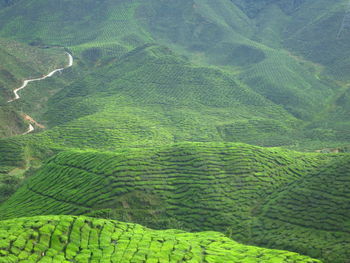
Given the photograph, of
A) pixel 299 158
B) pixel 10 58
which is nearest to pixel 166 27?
pixel 10 58

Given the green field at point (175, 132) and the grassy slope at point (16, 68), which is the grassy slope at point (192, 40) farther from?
the grassy slope at point (16, 68)

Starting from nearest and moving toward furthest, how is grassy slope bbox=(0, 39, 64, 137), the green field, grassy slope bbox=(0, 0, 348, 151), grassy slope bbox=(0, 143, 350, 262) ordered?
1. the green field
2. grassy slope bbox=(0, 143, 350, 262)
3. grassy slope bbox=(0, 39, 64, 137)
4. grassy slope bbox=(0, 0, 348, 151)

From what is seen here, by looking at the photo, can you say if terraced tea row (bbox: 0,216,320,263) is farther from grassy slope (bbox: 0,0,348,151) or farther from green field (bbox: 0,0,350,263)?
grassy slope (bbox: 0,0,348,151)

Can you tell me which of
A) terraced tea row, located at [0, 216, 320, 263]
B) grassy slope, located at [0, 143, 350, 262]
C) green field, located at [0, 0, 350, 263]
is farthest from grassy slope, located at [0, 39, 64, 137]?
terraced tea row, located at [0, 216, 320, 263]

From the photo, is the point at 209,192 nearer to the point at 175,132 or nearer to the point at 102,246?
the point at 102,246

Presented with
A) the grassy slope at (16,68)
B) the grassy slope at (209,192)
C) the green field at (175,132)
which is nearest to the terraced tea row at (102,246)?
the green field at (175,132)
